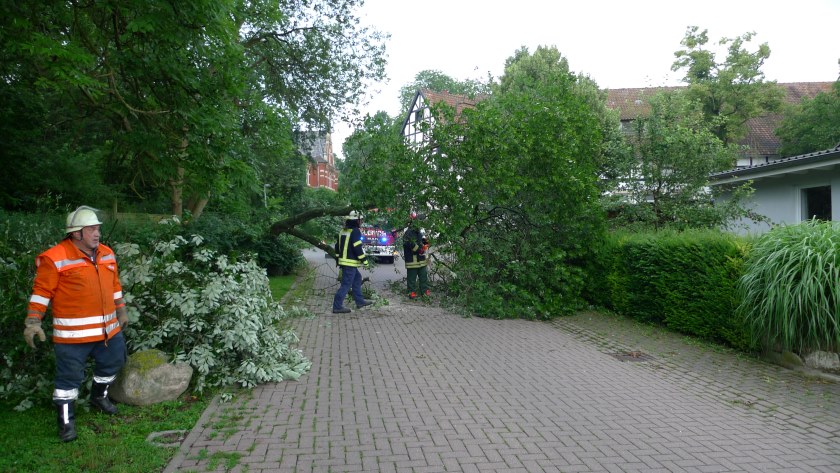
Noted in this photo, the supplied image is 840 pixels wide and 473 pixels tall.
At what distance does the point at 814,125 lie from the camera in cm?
2872

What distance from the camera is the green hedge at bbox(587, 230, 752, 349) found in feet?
26.3

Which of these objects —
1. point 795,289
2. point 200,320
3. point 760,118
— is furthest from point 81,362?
point 760,118

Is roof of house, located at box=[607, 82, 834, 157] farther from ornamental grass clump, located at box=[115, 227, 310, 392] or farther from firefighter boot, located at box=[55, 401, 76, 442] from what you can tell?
firefighter boot, located at box=[55, 401, 76, 442]

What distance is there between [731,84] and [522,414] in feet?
93.7

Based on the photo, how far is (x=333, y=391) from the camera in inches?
234

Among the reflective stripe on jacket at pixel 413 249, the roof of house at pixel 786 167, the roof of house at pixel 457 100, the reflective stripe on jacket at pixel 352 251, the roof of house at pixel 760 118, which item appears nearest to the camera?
the reflective stripe on jacket at pixel 352 251

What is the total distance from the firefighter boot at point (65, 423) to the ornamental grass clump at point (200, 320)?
1282mm

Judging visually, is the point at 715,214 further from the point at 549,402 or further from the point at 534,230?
the point at 549,402

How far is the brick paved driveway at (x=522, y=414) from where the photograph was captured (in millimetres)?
4270

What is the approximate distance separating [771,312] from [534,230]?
5106 mm

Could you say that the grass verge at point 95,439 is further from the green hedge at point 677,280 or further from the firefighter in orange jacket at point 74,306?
the green hedge at point 677,280

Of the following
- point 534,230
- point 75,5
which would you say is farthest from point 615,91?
point 75,5

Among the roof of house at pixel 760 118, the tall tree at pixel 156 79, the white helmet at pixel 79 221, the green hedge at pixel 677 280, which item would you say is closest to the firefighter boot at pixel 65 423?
the white helmet at pixel 79 221

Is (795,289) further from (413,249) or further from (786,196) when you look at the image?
(786,196)
